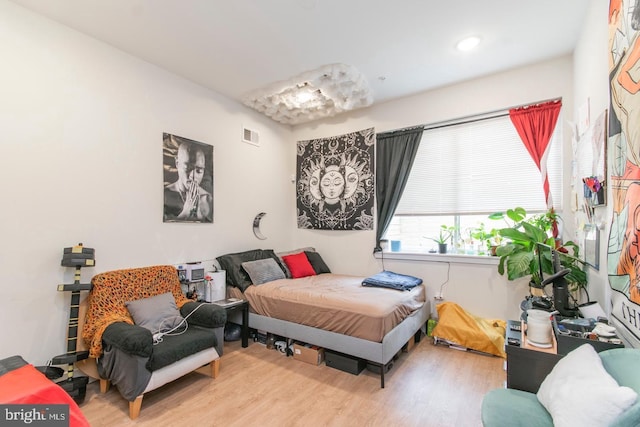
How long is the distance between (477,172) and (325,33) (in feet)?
7.69

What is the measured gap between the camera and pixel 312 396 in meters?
2.36

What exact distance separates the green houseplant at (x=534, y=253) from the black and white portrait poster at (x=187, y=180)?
331 cm

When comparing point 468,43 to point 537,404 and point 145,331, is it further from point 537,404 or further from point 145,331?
point 145,331

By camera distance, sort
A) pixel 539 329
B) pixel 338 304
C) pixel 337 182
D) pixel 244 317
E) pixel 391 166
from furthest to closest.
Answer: pixel 337 182, pixel 391 166, pixel 244 317, pixel 338 304, pixel 539 329

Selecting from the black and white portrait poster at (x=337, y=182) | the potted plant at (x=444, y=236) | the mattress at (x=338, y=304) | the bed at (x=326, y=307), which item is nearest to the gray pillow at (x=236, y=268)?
the bed at (x=326, y=307)

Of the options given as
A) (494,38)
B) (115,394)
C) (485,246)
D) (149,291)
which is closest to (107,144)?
(149,291)

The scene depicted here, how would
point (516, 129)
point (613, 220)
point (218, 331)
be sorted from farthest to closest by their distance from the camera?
point (516, 129), point (218, 331), point (613, 220)

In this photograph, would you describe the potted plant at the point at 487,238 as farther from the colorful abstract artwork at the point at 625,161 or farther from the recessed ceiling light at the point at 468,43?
the recessed ceiling light at the point at 468,43

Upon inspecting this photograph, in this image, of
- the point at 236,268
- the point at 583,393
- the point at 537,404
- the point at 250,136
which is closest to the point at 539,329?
the point at 537,404

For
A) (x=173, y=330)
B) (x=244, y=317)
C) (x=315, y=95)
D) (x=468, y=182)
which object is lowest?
(x=244, y=317)

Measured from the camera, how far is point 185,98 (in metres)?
3.39

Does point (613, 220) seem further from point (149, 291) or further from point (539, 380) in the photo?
point (149, 291)

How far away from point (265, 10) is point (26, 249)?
264 cm

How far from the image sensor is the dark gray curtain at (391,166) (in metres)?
3.89
